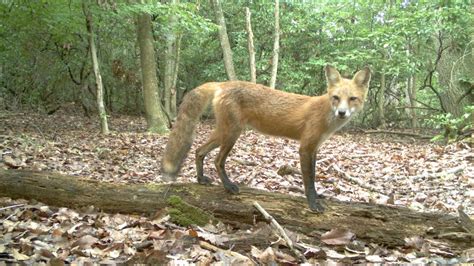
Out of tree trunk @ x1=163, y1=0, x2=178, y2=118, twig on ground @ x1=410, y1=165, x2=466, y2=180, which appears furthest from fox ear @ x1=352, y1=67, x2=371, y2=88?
tree trunk @ x1=163, y1=0, x2=178, y2=118

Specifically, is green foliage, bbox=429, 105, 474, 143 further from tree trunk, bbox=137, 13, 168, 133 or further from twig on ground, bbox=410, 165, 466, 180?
tree trunk, bbox=137, 13, 168, 133

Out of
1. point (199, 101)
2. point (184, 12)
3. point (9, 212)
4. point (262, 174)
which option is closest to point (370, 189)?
point (262, 174)

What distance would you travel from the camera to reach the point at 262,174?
7723mm

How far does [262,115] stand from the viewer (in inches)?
216

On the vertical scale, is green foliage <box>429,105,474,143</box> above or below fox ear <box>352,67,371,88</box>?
below

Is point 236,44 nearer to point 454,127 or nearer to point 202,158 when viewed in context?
point 454,127

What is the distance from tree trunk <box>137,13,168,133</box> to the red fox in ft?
28.8

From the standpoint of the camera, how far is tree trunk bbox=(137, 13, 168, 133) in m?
14.0

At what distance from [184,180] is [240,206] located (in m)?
2.80

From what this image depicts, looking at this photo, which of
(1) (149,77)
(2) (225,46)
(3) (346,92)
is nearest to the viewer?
(3) (346,92)

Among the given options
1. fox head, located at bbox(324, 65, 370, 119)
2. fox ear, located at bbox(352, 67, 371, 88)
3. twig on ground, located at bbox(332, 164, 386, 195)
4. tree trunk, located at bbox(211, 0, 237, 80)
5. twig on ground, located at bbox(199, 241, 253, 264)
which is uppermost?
tree trunk, located at bbox(211, 0, 237, 80)

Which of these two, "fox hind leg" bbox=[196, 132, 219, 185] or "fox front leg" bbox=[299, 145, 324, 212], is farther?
"fox hind leg" bbox=[196, 132, 219, 185]

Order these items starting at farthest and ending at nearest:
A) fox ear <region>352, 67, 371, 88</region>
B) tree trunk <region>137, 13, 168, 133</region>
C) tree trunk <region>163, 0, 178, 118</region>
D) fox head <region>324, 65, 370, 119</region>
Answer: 1. tree trunk <region>163, 0, 178, 118</region>
2. tree trunk <region>137, 13, 168, 133</region>
3. fox ear <region>352, 67, 371, 88</region>
4. fox head <region>324, 65, 370, 119</region>

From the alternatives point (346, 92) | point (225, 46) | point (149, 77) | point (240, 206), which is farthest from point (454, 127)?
point (240, 206)
